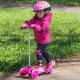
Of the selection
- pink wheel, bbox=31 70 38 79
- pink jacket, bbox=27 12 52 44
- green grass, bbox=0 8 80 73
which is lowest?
pink wheel, bbox=31 70 38 79

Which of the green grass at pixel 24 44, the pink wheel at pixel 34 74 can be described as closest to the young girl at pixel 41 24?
the pink wheel at pixel 34 74

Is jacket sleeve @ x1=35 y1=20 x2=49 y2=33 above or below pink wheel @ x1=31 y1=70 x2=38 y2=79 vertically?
above

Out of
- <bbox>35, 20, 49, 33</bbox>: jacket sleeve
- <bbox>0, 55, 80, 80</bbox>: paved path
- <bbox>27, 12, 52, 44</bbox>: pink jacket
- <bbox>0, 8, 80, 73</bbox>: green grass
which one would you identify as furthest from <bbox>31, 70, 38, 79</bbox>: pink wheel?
<bbox>35, 20, 49, 33</bbox>: jacket sleeve

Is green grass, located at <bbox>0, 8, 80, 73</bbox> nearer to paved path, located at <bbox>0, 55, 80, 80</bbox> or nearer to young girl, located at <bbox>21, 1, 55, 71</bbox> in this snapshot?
paved path, located at <bbox>0, 55, 80, 80</bbox>

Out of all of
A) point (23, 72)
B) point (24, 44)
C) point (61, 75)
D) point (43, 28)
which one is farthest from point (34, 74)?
point (24, 44)

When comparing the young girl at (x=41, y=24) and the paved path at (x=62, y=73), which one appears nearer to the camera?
the young girl at (x=41, y=24)

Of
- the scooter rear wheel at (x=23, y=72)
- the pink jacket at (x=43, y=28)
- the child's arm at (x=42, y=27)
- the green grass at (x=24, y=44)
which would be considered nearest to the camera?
the child's arm at (x=42, y=27)

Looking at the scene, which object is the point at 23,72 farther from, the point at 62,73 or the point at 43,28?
the point at 43,28

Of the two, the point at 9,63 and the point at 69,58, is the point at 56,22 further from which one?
the point at 9,63

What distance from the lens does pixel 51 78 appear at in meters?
3.68

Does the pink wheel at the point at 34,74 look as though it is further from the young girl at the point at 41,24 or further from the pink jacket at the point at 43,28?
the pink jacket at the point at 43,28

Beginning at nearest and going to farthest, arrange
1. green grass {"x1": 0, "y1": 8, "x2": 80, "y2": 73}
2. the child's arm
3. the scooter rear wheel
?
the child's arm, the scooter rear wheel, green grass {"x1": 0, "y1": 8, "x2": 80, "y2": 73}

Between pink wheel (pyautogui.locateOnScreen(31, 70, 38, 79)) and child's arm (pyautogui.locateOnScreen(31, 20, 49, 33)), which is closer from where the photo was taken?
child's arm (pyautogui.locateOnScreen(31, 20, 49, 33))

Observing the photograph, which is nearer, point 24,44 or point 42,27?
point 42,27
